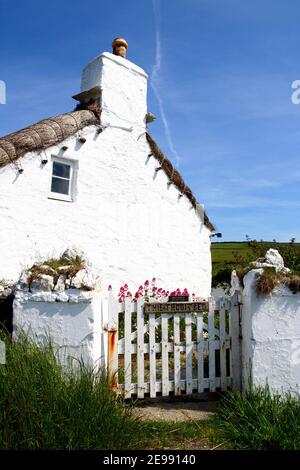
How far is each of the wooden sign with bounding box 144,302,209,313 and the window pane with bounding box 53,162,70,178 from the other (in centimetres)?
436

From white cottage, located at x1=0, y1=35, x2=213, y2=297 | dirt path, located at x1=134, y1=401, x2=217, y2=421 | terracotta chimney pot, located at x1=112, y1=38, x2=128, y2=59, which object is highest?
terracotta chimney pot, located at x1=112, y1=38, x2=128, y2=59

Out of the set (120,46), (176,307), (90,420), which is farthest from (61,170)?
(90,420)

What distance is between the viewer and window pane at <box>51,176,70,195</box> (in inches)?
309

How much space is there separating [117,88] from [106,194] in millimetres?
2486

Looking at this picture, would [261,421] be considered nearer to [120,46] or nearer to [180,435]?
[180,435]

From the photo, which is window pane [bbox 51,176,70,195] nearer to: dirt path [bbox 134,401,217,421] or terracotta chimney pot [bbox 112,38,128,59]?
terracotta chimney pot [bbox 112,38,128,59]

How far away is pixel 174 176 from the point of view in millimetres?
9805

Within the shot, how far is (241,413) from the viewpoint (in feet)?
12.2

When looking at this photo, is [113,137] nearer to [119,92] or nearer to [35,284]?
[119,92]

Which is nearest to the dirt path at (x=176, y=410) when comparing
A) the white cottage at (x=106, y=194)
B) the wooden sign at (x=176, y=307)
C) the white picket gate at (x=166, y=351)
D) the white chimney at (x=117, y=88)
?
the white picket gate at (x=166, y=351)

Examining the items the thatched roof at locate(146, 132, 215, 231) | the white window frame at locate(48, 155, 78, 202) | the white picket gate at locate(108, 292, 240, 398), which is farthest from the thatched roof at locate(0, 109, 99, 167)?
the white picket gate at locate(108, 292, 240, 398)

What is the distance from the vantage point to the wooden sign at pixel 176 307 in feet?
14.8

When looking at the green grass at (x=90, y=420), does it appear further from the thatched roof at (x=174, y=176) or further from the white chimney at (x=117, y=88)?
the thatched roof at (x=174, y=176)
